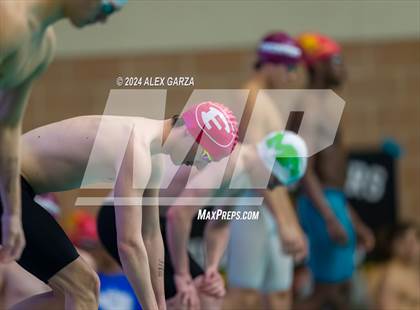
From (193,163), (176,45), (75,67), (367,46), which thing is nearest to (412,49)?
(367,46)

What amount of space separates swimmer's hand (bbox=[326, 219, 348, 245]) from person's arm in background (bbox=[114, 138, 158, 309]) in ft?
9.71

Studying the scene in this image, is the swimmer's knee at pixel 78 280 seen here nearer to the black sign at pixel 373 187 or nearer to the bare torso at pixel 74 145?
the bare torso at pixel 74 145

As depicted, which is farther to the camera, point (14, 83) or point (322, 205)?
point (322, 205)

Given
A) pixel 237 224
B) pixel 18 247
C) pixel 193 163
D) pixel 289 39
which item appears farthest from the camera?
pixel 289 39

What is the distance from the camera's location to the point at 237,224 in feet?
21.5

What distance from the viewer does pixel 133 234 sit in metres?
4.51

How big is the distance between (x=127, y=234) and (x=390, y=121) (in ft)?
18.9

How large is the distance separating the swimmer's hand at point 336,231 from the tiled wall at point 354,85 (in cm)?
240

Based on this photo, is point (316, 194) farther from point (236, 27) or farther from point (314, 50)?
point (236, 27)

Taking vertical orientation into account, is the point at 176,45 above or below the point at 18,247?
below

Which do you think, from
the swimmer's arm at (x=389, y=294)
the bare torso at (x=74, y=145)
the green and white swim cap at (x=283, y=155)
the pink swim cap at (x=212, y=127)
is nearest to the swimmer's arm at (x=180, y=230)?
the green and white swim cap at (x=283, y=155)

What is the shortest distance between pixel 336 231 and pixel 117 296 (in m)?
1.62

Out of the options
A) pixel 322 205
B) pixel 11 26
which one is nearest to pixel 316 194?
pixel 322 205

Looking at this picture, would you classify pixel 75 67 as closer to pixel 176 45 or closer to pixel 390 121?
pixel 176 45
